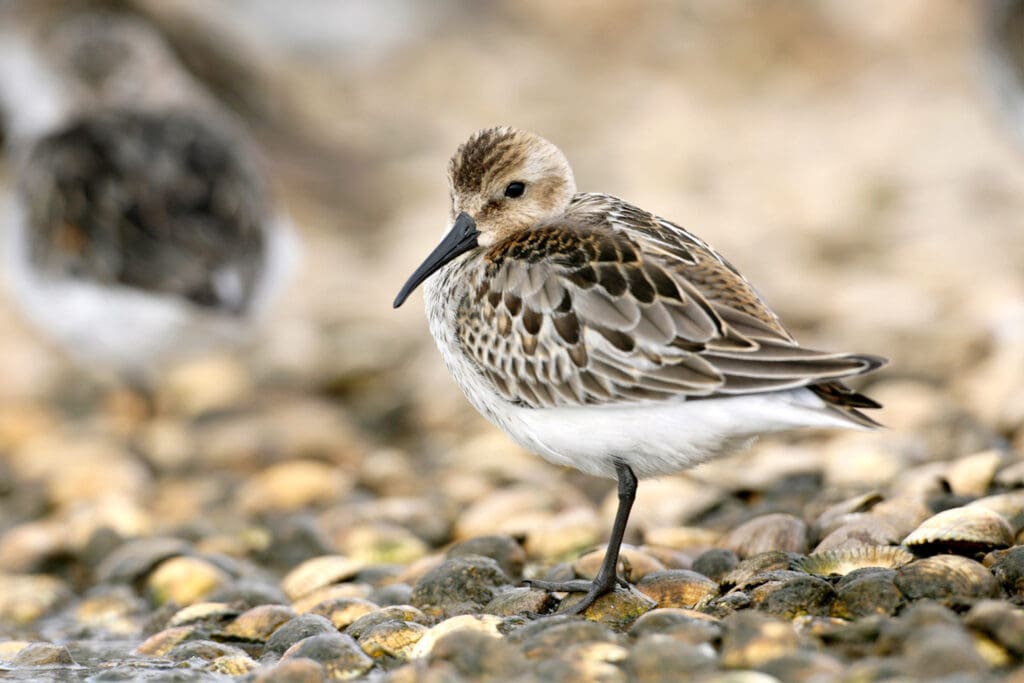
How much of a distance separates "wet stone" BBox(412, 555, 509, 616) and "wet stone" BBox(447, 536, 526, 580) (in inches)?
12.0

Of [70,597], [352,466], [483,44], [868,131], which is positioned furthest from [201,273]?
[483,44]

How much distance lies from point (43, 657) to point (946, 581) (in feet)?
9.75

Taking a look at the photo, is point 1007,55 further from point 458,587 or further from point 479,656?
point 479,656

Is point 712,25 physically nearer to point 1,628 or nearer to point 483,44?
point 483,44

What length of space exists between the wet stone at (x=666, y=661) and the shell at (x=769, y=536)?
1.24 meters

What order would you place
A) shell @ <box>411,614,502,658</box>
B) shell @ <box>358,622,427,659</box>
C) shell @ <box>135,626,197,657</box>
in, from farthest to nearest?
1. shell @ <box>135,626,197,657</box>
2. shell @ <box>358,622,427,659</box>
3. shell @ <box>411,614,502,658</box>

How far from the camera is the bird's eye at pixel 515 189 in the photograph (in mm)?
4832

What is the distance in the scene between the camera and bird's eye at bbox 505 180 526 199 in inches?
190

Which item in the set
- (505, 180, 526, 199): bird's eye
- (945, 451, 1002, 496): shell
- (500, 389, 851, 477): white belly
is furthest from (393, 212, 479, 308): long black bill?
(945, 451, 1002, 496): shell

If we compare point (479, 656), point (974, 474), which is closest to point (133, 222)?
point (479, 656)

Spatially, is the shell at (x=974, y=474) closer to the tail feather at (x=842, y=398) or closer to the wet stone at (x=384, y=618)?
the tail feather at (x=842, y=398)

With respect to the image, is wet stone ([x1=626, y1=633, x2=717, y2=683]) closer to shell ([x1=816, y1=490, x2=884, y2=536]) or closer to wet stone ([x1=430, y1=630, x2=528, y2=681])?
wet stone ([x1=430, y1=630, x2=528, y2=681])

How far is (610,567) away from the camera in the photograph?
14.0ft

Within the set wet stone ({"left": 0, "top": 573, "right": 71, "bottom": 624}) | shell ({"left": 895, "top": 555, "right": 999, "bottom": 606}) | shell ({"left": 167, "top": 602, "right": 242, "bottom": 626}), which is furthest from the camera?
wet stone ({"left": 0, "top": 573, "right": 71, "bottom": 624})
